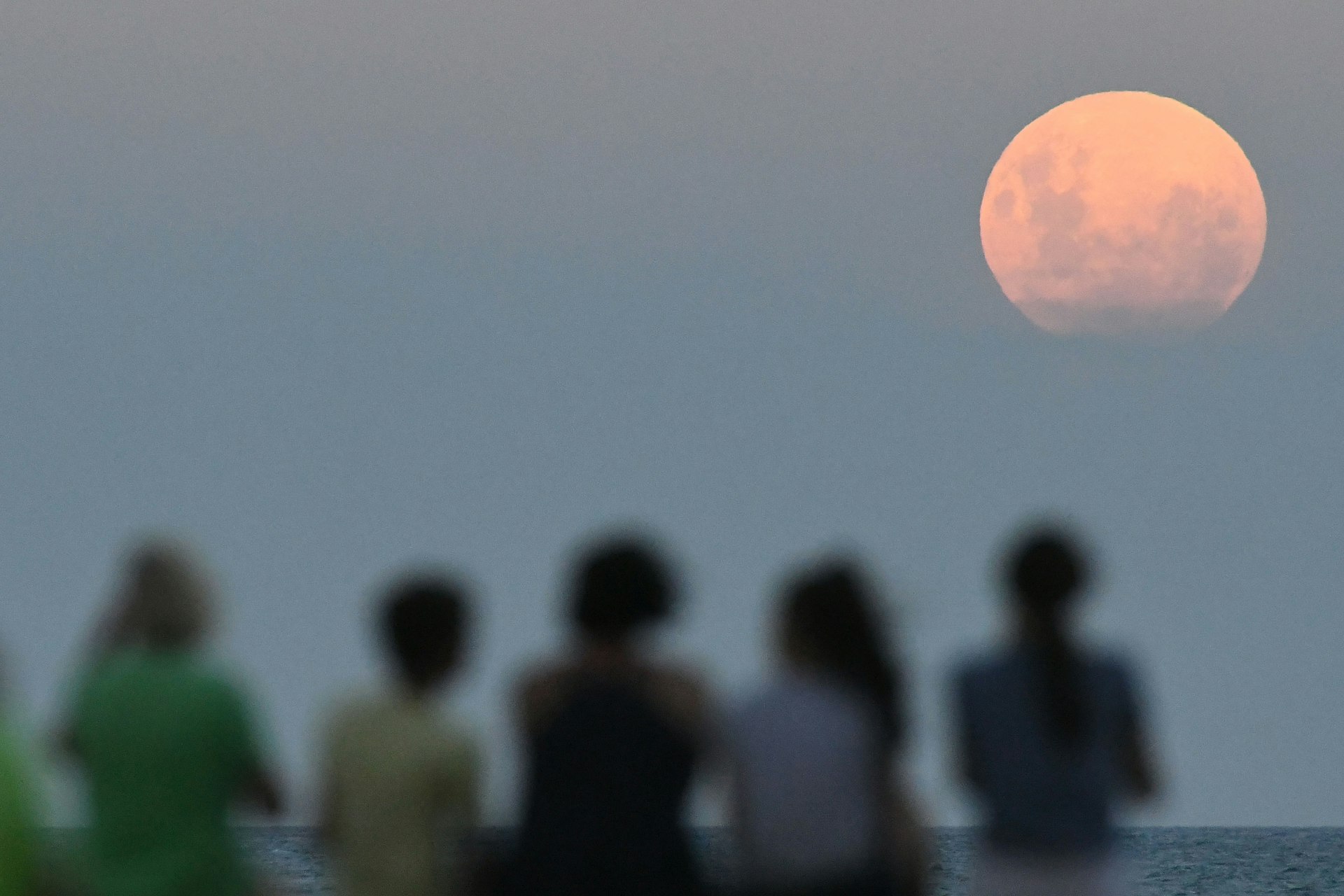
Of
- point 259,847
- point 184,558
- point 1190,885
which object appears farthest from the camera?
point 259,847

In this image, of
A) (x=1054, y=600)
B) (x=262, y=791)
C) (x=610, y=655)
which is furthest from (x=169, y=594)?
(x=1054, y=600)

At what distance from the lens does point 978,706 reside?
7270 millimetres

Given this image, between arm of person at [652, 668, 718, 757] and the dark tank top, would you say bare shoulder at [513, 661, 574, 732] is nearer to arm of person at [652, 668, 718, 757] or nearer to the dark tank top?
the dark tank top

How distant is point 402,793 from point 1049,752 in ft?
6.30

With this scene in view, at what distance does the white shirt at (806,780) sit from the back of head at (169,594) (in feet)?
5.13

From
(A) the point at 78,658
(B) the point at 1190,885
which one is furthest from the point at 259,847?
(A) the point at 78,658

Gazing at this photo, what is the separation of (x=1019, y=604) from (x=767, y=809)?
982mm

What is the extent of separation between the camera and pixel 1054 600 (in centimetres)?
719

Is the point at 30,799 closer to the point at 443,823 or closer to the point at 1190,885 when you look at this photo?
the point at 443,823

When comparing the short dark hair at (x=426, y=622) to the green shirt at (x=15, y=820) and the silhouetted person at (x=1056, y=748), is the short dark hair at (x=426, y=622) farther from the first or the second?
the silhouetted person at (x=1056, y=748)

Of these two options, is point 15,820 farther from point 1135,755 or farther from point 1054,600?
point 1135,755

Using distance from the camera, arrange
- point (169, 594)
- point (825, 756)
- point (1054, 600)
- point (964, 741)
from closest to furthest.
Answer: point (169, 594), point (825, 756), point (1054, 600), point (964, 741)

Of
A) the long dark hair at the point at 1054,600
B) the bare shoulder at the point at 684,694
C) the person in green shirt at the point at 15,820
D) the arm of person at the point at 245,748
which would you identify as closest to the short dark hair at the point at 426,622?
the arm of person at the point at 245,748

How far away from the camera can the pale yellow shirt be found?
7.01 meters
